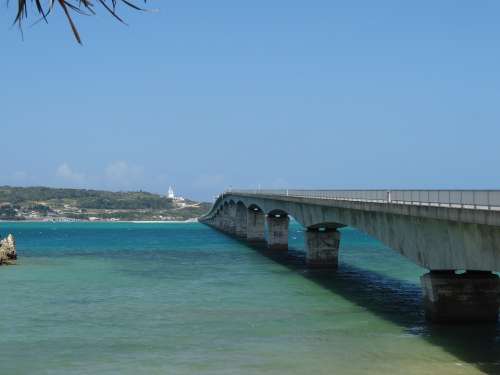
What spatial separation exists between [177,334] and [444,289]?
476 inches

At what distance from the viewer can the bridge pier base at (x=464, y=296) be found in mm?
31344

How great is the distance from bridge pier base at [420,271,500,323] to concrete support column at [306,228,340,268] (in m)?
32.2

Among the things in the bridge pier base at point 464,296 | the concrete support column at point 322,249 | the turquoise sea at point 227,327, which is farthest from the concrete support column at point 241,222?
the bridge pier base at point 464,296

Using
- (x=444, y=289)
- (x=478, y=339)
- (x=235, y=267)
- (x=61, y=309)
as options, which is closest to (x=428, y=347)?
(x=478, y=339)

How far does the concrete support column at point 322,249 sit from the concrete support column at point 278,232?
2796cm

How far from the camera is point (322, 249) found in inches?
2532

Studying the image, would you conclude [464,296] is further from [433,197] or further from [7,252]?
[7,252]

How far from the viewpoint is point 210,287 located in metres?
49.7

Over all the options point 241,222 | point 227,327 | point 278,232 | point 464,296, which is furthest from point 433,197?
point 241,222

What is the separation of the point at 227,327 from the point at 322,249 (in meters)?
32.6

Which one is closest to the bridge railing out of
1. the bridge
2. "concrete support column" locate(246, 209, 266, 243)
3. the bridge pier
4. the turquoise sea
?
the bridge

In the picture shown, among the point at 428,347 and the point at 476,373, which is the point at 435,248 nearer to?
the point at 428,347

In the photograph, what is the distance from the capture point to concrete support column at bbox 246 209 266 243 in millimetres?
114125

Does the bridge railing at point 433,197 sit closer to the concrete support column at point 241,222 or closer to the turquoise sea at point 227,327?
the turquoise sea at point 227,327
